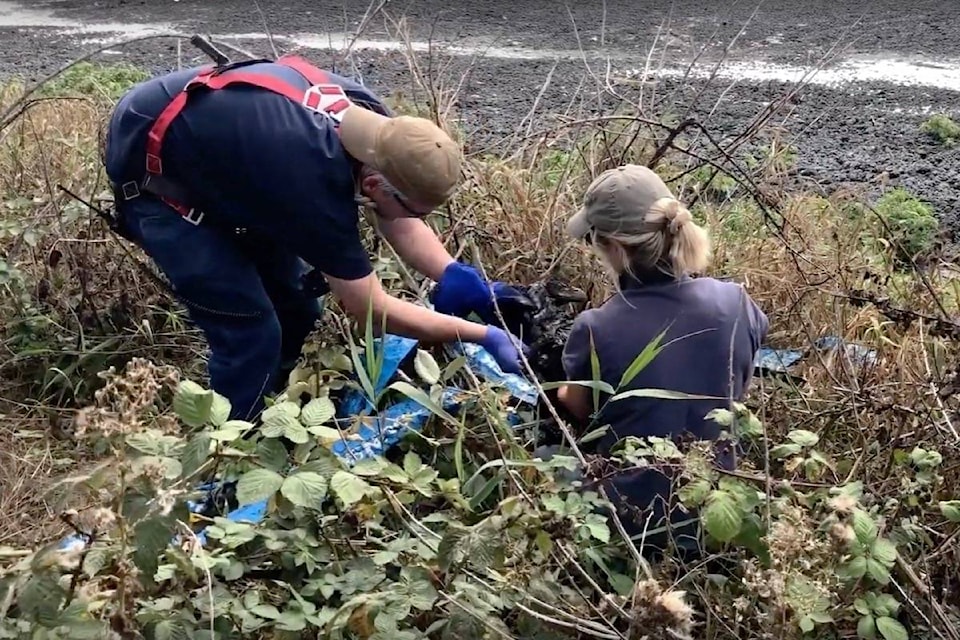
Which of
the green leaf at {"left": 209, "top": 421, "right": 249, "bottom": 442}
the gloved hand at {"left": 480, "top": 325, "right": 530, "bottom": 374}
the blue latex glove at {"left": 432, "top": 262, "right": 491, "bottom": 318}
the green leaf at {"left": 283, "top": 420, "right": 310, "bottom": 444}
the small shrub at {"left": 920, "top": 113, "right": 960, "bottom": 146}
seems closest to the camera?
the green leaf at {"left": 209, "top": 421, "right": 249, "bottom": 442}

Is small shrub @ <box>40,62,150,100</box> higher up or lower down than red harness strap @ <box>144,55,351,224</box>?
lower down

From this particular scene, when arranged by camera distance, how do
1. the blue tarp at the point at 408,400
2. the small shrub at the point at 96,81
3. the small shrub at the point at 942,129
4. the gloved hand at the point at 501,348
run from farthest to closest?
the small shrub at the point at 96,81
the small shrub at the point at 942,129
the gloved hand at the point at 501,348
the blue tarp at the point at 408,400

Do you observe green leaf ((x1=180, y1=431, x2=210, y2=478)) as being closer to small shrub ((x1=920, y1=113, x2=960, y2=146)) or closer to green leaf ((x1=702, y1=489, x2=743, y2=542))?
green leaf ((x1=702, y1=489, x2=743, y2=542))

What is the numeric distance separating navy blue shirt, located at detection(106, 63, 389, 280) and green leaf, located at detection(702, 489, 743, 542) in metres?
1.14

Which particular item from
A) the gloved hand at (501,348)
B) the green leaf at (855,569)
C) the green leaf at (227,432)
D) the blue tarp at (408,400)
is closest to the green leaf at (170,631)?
the green leaf at (227,432)

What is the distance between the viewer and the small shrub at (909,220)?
12.0ft

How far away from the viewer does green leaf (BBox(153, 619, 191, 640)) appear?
161 cm

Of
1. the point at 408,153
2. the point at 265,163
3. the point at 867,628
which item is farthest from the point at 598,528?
the point at 265,163

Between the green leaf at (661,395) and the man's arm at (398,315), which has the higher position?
the green leaf at (661,395)

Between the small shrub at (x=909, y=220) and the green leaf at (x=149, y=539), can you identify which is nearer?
the green leaf at (x=149, y=539)

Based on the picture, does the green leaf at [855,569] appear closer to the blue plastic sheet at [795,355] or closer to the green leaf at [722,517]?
the green leaf at [722,517]

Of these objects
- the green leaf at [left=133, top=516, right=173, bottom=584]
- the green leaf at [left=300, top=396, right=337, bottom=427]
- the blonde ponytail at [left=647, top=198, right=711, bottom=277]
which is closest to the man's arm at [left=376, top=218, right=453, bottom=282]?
the blonde ponytail at [left=647, top=198, right=711, bottom=277]

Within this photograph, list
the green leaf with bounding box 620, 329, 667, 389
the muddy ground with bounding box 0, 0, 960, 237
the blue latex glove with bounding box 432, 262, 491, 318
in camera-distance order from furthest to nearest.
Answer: the muddy ground with bounding box 0, 0, 960, 237
the blue latex glove with bounding box 432, 262, 491, 318
the green leaf with bounding box 620, 329, 667, 389

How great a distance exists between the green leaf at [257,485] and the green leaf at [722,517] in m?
0.69
